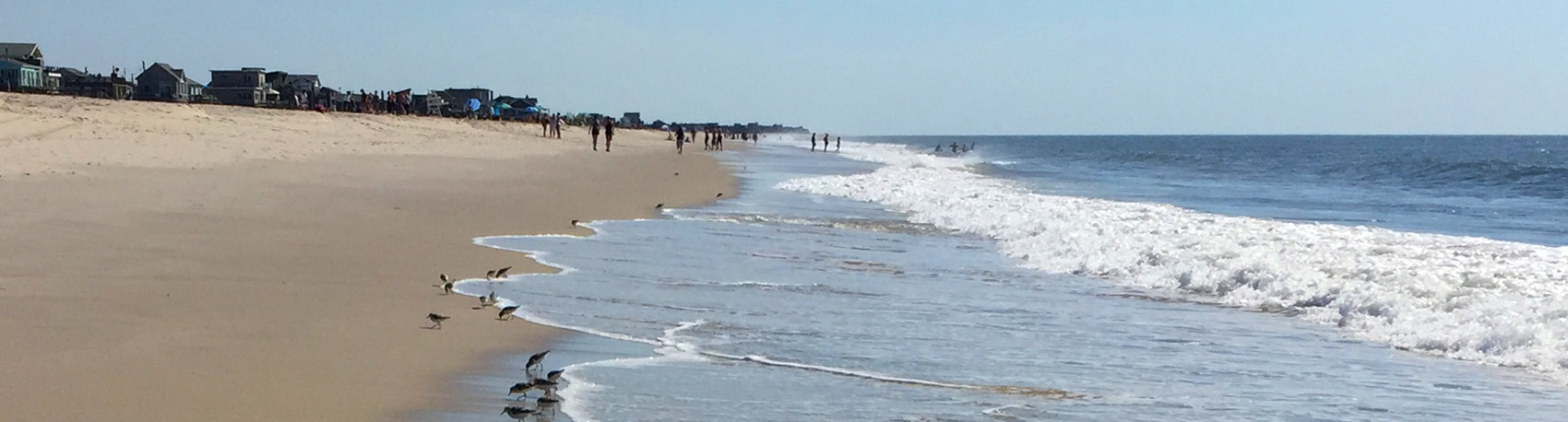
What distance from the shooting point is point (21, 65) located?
71750 mm

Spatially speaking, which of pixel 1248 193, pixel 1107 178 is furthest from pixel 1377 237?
pixel 1107 178

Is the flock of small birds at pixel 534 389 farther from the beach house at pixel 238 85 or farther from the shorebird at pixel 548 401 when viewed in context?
the beach house at pixel 238 85

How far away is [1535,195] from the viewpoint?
3794cm

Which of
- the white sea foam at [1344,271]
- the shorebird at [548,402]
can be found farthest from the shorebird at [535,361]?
the white sea foam at [1344,271]

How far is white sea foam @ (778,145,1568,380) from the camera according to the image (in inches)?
318

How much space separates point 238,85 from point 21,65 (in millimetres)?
16255

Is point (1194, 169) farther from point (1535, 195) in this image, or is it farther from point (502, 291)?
point (502, 291)

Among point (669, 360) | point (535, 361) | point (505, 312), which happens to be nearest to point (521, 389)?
point (535, 361)

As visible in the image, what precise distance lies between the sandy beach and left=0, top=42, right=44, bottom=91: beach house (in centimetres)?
5492

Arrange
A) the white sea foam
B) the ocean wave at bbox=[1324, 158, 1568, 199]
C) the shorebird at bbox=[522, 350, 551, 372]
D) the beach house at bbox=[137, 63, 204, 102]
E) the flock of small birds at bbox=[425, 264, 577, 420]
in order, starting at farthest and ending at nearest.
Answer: the beach house at bbox=[137, 63, 204, 102] → the ocean wave at bbox=[1324, 158, 1568, 199] → the white sea foam → the shorebird at bbox=[522, 350, 551, 372] → the flock of small birds at bbox=[425, 264, 577, 420]

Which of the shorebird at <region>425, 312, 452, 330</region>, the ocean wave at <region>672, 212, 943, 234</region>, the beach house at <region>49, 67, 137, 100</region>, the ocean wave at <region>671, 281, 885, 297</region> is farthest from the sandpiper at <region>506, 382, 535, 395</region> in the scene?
the beach house at <region>49, 67, 137, 100</region>

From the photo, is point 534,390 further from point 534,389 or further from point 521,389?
point 521,389

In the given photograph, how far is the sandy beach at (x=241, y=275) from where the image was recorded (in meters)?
5.46

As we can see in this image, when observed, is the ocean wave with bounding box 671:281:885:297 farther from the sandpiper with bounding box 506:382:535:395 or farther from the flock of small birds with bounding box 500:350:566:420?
the sandpiper with bounding box 506:382:535:395
